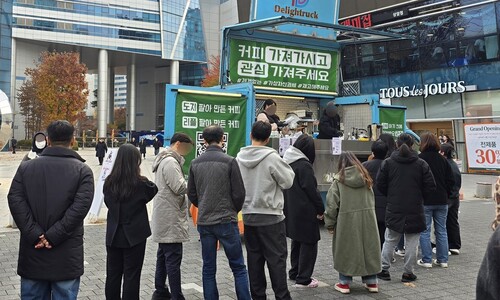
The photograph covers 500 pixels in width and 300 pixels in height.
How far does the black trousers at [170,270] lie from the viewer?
464 cm

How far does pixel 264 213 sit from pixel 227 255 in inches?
22.4

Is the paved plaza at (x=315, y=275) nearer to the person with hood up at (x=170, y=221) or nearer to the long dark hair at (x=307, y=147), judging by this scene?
the person with hood up at (x=170, y=221)

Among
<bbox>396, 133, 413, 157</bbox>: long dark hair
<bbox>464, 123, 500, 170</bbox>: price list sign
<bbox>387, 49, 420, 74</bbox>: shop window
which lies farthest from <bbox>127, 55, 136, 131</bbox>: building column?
<bbox>396, 133, 413, 157</bbox>: long dark hair

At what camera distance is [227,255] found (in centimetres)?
442

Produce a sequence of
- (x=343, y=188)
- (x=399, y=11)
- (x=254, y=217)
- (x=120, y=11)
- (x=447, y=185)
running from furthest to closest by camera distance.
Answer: (x=120, y=11)
(x=399, y=11)
(x=447, y=185)
(x=343, y=188)
(x=254, y=217)

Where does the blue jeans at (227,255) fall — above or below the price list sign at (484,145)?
below

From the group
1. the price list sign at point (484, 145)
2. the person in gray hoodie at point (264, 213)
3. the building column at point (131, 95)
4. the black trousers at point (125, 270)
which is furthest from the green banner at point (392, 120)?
the building column at point (131, 95)

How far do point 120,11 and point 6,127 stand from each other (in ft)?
183

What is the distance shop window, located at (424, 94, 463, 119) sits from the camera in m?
25.0

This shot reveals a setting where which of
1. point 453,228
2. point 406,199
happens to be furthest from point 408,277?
point 453,228

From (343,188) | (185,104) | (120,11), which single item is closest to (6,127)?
(185,104)

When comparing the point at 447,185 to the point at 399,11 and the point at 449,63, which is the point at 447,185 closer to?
the point at 449,63

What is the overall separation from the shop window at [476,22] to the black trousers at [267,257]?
23.2 m

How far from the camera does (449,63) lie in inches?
988
